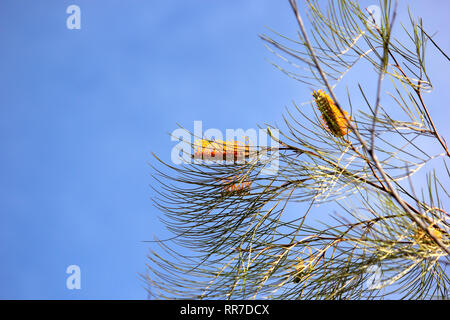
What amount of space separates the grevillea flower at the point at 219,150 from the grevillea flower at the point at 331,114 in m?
0.18

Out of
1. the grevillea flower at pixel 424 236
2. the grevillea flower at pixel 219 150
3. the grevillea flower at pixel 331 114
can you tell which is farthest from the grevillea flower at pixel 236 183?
the grevillea flower at pixel 424 236

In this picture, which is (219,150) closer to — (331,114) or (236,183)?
(236,183)

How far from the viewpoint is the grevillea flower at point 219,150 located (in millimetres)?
909

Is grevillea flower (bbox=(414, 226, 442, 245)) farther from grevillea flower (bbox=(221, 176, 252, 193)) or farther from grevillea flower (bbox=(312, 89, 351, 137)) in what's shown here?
grevillea flower (bbox=(221, 176, 252, 193))

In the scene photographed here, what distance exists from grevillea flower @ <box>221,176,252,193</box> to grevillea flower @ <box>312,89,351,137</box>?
0.72 ft

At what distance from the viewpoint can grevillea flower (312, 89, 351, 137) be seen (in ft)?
2.70

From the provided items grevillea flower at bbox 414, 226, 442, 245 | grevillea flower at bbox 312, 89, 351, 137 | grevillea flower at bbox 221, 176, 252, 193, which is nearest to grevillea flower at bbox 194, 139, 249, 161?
grevillea flower at bbox 221, 176, 252, 193

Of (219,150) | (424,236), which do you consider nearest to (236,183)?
(219,150)

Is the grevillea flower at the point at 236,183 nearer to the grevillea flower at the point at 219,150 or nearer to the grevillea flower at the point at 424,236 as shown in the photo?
the grevillea flower at the point at 219,150

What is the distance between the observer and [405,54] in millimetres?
884

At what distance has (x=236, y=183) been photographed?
969 millimetres

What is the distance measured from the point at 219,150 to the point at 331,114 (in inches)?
9.8
